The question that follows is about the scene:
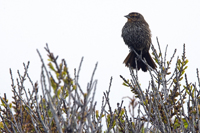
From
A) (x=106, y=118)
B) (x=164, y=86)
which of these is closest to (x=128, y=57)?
(x=164, y=86)

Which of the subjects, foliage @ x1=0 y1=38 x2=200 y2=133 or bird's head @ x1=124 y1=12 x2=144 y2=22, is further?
bird's head @ x1=124 y1=12 x2=144 y2=22

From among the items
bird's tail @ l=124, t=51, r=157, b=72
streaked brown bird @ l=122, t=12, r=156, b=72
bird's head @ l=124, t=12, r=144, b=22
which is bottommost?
bird's tail @ l=124, t=51, r=157, b=72

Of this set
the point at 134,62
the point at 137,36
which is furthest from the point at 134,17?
the point at 134,62

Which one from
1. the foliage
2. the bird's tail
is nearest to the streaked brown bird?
the bird's tail

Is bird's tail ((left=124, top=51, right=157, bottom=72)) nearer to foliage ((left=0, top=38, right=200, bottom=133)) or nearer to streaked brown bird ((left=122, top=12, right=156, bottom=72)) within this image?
streaked brown bird ((left=122, top=12, right=156, bottom=72))

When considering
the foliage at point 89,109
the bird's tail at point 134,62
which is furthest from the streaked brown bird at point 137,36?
the foliage at point 89,109

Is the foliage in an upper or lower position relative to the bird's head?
lower

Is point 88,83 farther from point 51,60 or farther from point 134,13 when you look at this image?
point 134,13

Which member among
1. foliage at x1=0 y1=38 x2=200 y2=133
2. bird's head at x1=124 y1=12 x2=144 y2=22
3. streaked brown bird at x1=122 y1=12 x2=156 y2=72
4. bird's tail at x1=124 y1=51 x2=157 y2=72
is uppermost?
bird's head at x1=124 y1=12 x2=144 y2=22

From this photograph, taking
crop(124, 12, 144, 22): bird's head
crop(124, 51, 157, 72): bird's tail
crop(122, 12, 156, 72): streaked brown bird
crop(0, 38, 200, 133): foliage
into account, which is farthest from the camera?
crop(124, 12, 144, 22): bird's head

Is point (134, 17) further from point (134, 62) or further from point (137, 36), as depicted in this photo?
point (134, 62)

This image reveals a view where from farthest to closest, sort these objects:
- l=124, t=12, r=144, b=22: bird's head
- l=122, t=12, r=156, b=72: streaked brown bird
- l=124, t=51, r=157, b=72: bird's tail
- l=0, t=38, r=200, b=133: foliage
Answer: l=124, t=12, r=144, b=22: bird's head < l=122, t=12, r=156, b=72: streaked brown bird < l=124, t=51, r=157, b=72: bird's tail < l=0, t=38, r=200, b=133: foliage

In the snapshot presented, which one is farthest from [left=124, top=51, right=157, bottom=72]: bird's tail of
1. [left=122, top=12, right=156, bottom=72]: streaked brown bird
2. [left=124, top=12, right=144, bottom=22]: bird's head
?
[left=124, top=12, right=144, bottom=22]: bird's head

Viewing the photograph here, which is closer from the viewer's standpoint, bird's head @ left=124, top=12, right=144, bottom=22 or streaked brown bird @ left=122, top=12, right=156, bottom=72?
streaked brown bird @ left=122, top=12, right=156, bottom=72
